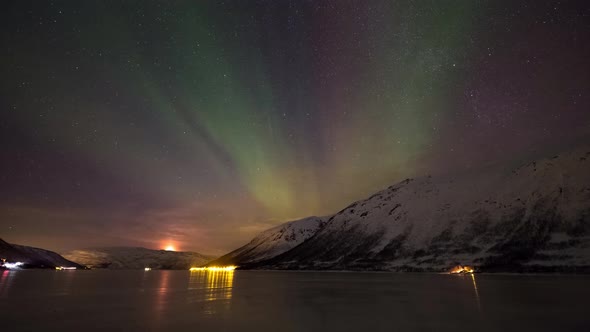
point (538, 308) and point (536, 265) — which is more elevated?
point (536, 265)

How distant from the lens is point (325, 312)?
27109 millimetres

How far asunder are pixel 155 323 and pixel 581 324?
23.8 m

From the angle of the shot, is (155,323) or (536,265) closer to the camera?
(155,323)

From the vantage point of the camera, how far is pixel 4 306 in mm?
27797

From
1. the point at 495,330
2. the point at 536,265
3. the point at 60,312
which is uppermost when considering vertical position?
the point at 536,265

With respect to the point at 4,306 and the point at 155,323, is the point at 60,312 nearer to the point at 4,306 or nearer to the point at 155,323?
the point at 4,306

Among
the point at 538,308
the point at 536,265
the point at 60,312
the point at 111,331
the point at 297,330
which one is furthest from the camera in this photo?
the point at 536,265

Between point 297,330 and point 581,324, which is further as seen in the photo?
point 581,324

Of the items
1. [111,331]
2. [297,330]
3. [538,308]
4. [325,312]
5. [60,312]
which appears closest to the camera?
[111,331]

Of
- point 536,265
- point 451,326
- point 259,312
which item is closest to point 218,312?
point 259,312

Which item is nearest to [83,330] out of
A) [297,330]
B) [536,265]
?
[297,330]

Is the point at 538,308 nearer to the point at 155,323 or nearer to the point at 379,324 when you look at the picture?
the point at 379,324

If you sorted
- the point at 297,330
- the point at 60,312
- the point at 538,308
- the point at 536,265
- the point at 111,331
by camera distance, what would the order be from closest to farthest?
the point at 111,331 → the point at 297,330 → the point at 60,312 → the point at 538,308 → the point at 536,265

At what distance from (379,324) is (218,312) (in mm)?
11006
